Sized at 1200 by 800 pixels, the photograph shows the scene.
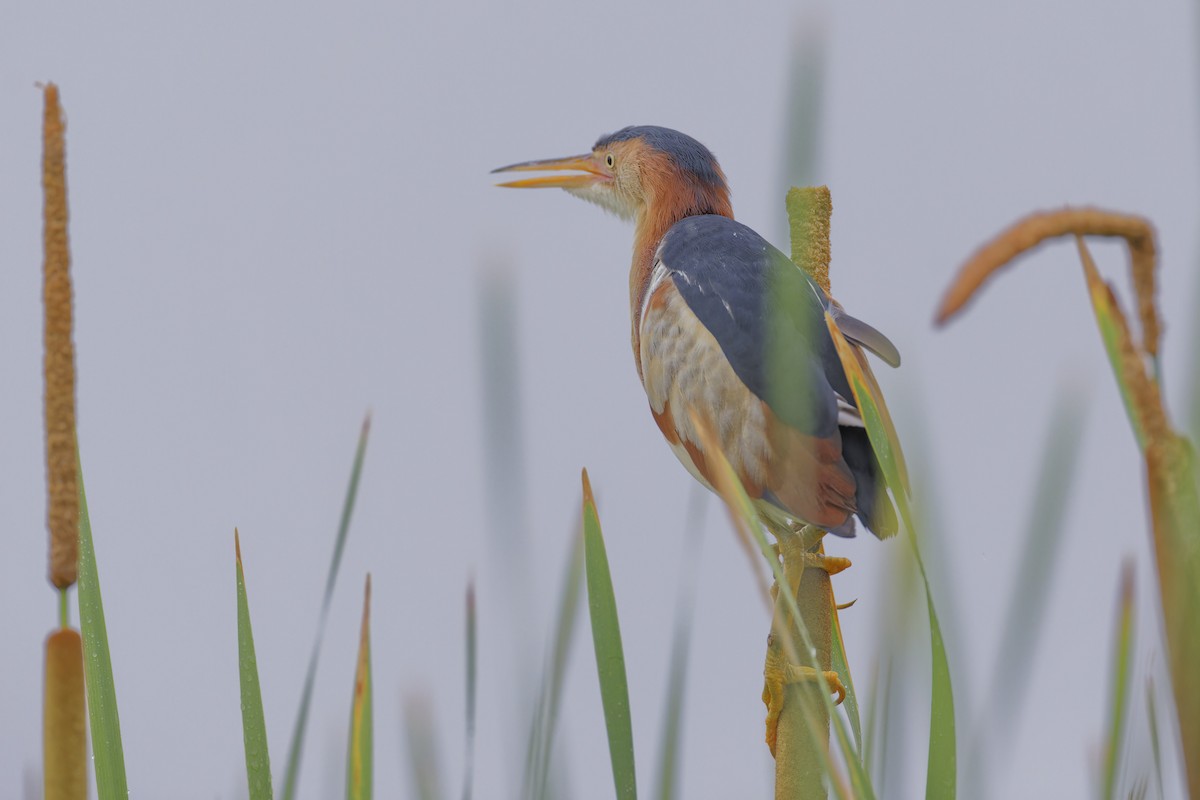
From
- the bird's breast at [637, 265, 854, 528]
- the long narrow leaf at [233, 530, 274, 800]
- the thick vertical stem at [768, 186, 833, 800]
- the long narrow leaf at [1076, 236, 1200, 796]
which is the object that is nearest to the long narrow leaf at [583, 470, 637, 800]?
the thick vertical stem at [768, 186, 833, 800]

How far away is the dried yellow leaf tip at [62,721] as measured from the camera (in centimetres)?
58

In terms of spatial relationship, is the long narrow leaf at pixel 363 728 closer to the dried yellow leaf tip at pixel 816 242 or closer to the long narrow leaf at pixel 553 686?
the long narrow leaf at pixel 553 686

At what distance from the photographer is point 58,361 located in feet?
2.13

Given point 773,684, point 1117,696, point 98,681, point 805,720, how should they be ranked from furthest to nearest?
point 773,684
point 805,720
point 98,681
point 1117,696

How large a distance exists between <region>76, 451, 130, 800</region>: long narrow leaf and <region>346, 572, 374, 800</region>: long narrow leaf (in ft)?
0.57

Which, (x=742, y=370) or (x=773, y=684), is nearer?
(x=773, y=684)

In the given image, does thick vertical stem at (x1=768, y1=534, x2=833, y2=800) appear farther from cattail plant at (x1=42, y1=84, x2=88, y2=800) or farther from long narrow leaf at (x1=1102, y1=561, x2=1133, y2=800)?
cattail plant at (x1=42, y1=84, x2=88, y2=800)

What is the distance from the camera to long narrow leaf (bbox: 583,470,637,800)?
36.7 inches

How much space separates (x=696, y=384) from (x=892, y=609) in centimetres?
125

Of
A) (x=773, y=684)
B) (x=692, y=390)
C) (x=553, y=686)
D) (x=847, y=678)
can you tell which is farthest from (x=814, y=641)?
(x=692, y=390)

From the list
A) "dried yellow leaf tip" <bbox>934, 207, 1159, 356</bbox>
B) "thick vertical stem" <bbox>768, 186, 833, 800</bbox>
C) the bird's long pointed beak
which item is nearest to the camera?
"dried yellow leaf tip" <bbox>934, 207, 1159, 356</bbox>

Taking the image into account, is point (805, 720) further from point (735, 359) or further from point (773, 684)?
point (735, 359)

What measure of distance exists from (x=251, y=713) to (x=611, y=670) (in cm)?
26

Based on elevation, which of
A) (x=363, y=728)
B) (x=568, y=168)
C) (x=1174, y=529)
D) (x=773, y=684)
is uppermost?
(x=568, y=168)
